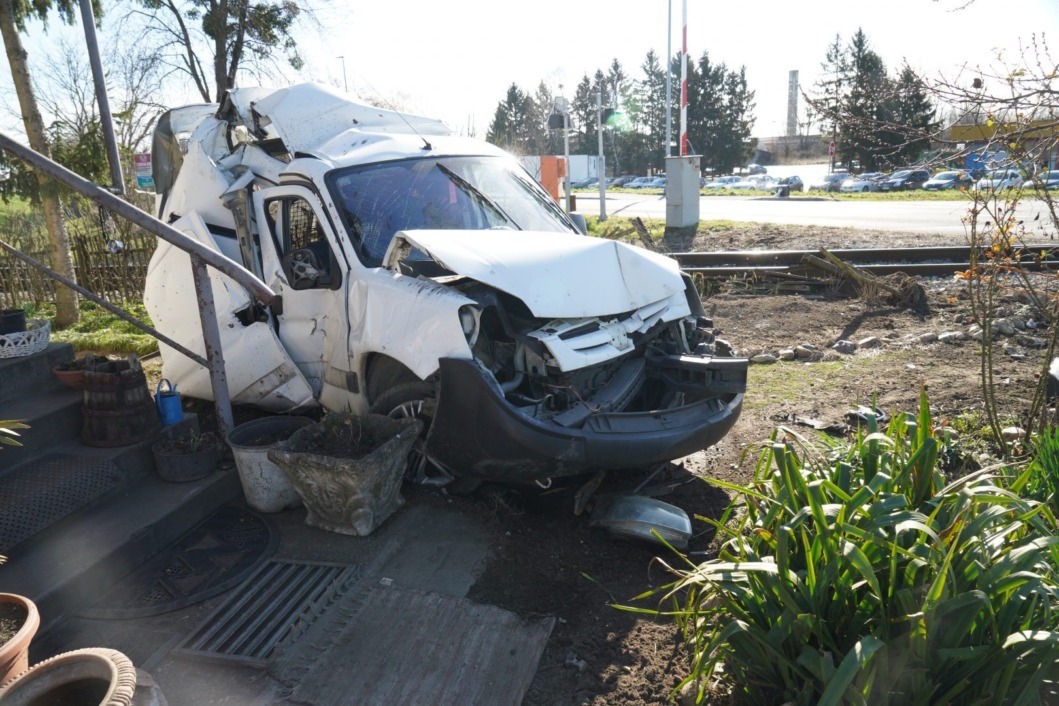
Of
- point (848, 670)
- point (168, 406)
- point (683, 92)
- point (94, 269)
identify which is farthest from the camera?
point (683, 92)

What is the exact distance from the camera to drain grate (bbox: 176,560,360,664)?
10.5 ft

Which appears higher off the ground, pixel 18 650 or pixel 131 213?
pixel 131 213

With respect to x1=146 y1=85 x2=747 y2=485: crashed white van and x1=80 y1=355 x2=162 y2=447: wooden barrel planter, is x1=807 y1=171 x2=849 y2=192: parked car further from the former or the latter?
x1=80 y1=355 x2=162 y2=447: wooden barrel planter

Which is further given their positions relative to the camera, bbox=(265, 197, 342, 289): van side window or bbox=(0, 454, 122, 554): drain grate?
bbox=(265, 197, 342, 289): van side window

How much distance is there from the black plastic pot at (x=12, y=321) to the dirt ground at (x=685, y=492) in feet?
9.26

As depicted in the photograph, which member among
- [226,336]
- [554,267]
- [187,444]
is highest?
[554,267]

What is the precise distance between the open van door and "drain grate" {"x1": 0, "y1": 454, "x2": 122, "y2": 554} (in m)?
1.03

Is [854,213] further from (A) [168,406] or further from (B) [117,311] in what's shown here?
(B) [117,311]

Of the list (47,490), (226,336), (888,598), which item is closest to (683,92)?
(226,336)

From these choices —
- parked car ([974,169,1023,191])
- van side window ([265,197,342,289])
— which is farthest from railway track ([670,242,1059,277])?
van side window ([265,197,342,289])

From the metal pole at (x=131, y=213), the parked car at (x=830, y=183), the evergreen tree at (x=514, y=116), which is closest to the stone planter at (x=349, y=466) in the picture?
the metal pole at (x=131, y=213)

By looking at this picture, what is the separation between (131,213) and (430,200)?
6.00 ft

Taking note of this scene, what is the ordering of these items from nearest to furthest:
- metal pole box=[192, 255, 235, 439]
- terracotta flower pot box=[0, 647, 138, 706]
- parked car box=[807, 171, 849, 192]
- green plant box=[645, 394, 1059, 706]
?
green plant box=[645, 394, 1059, 706]
terracotta flower pot box=[0, 647, 138, 706]
metal pole box=[192, 255, 235, 439]
parked car box=[807, 171, 849, 192]

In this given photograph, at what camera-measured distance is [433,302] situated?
12.6ft
